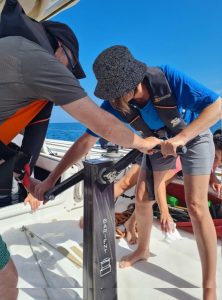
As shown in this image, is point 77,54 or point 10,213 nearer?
point 77,54

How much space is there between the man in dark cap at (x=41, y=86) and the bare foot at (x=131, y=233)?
3.05 ft

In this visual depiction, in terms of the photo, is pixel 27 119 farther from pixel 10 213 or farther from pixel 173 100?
pixel 10 213

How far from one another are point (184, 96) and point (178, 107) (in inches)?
2.2

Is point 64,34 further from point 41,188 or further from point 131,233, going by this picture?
point 131,233

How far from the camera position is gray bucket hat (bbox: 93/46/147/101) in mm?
828

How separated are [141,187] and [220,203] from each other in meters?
0.77

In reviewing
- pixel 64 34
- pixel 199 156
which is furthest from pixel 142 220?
pixel 64 34

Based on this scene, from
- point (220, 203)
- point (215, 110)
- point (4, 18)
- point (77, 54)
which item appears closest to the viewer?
point (4, 18)

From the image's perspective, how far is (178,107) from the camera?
1.06 meters

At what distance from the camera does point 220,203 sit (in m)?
1.88

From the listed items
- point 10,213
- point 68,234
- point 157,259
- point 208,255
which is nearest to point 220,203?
point 157,259

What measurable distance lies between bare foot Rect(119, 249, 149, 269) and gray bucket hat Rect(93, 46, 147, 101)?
923 millimetres

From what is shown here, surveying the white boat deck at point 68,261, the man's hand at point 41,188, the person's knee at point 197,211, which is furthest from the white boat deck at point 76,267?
the man's hand at point 41,188

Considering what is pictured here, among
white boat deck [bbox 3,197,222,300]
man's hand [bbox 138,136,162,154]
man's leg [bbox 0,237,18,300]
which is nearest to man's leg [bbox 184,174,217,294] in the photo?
white boat deck [bbox 3,197,222,300]
